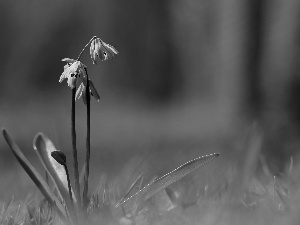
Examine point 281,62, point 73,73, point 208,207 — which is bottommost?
point 281,62

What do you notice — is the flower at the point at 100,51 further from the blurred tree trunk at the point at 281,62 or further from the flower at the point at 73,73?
the blurred tree trunk at the point at 281,62

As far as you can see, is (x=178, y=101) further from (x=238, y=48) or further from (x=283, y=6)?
(x=283, y=6)

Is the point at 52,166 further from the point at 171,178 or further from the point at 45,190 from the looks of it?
the point at 171,178

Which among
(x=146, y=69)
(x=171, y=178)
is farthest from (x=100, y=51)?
(x=146, y=69)

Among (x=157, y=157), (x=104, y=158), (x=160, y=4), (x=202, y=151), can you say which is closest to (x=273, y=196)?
(x=157, y=157)

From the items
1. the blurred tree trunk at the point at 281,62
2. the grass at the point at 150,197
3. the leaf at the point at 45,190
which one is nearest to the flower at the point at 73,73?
the grass at the point at 150,197

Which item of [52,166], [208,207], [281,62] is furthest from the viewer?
[281,62]
